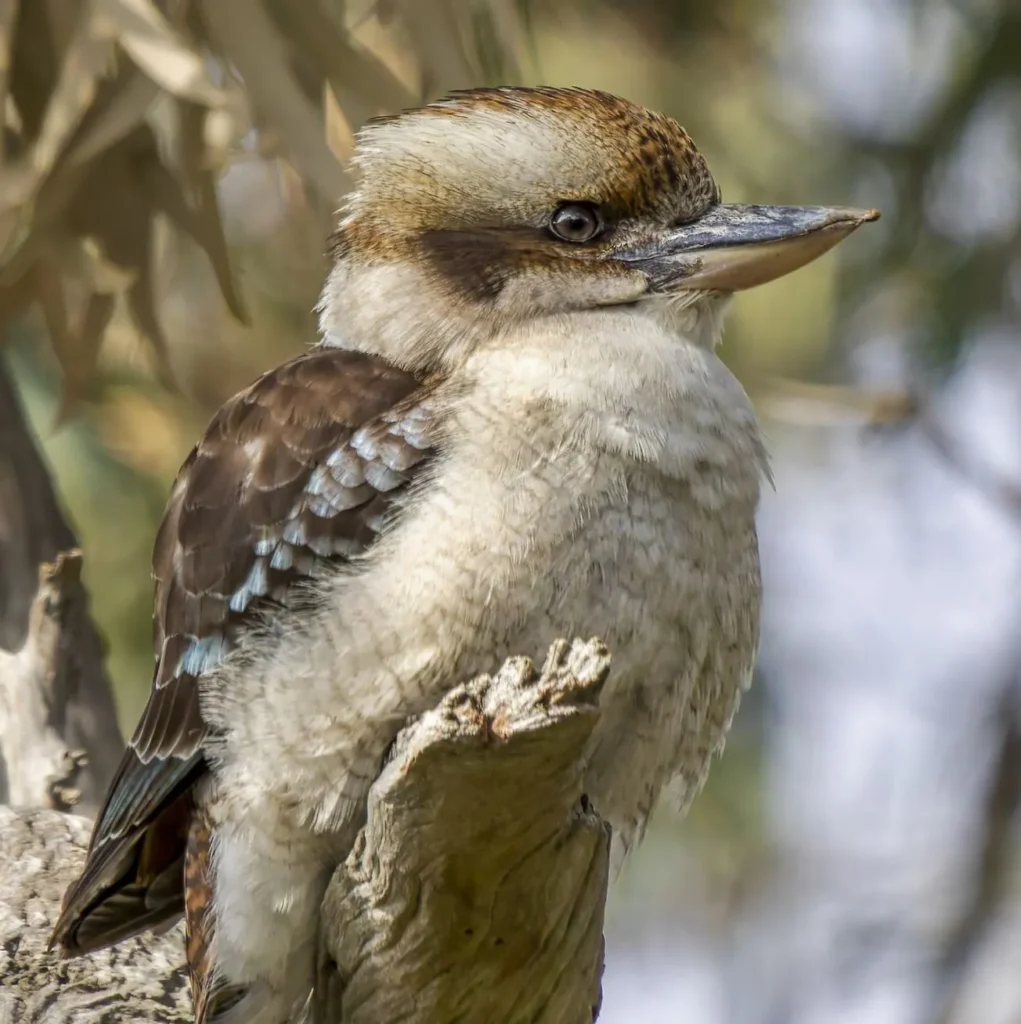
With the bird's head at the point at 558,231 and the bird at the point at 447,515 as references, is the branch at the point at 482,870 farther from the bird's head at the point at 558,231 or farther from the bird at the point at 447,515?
the bird's head at the point at 558,231

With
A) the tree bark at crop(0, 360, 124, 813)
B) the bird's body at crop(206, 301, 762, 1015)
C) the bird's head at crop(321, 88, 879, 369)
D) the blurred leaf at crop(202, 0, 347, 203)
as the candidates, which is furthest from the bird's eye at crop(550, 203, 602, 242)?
the tree bark at crop(0, 360, 124, 813)

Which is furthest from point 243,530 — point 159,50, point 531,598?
point 159,50

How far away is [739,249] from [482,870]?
0.90 metres

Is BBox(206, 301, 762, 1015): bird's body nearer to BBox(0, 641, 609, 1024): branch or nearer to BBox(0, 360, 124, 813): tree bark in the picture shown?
BBox(0, 641, 609, 1024): branch

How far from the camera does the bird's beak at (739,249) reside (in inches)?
93.6

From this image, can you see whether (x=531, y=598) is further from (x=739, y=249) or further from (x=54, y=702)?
(x=54, y=702)

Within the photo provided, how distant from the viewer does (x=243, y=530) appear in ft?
7.49

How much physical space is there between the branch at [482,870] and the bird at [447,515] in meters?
0.12

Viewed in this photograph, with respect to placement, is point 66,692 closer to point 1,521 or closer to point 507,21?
point 1,521

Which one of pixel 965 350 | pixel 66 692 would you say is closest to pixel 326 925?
pixel 66 692

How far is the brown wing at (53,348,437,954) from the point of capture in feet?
7.22

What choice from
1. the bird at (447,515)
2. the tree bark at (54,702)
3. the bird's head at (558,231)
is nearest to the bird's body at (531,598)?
the bird at (447,515)

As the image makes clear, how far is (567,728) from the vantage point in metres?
1.73

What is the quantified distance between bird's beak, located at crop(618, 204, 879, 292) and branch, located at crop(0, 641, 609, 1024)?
2.34ft
